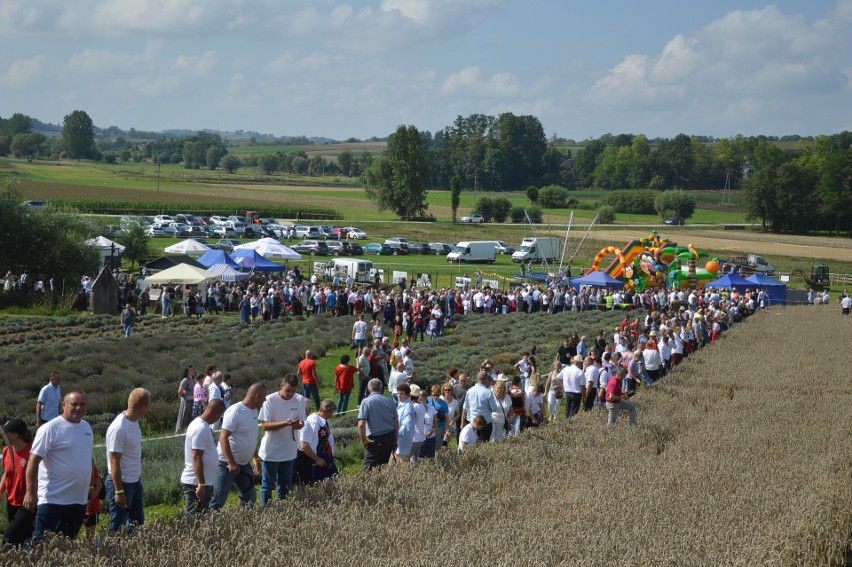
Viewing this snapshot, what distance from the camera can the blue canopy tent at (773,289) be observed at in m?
46.3

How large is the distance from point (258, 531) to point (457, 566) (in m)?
1.70

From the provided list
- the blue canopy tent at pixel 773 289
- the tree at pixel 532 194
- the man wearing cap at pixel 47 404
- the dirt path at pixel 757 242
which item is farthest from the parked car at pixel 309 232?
the man wearing cap at pixel 47 404

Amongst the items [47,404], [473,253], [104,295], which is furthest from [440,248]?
[47,404]

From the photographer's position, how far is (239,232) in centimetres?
7462

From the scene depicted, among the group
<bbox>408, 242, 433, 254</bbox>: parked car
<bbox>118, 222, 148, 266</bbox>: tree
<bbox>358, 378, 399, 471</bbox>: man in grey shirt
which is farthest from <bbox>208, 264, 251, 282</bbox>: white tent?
<bbox>408, 242, 433, 254</bbox>: parked car

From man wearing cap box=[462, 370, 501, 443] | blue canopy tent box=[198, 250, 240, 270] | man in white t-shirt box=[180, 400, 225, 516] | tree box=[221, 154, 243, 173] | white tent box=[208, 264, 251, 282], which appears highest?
tree box=[221, 154, 243, 173]

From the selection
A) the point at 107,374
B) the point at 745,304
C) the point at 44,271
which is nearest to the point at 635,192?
the point at 745,304

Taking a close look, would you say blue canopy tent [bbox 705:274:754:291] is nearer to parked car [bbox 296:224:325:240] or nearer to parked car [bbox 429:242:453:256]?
parked car [bbox 429:242:453:256]

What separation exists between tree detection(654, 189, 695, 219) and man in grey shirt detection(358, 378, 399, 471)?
110106 mm

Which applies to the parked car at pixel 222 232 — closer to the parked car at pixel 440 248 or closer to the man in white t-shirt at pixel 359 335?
the parked car at pixel 440 248

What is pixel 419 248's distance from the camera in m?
71.0

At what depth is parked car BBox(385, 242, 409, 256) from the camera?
6919 cm

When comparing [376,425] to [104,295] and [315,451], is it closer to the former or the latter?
[315,451]

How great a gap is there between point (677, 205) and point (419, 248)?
185ft
